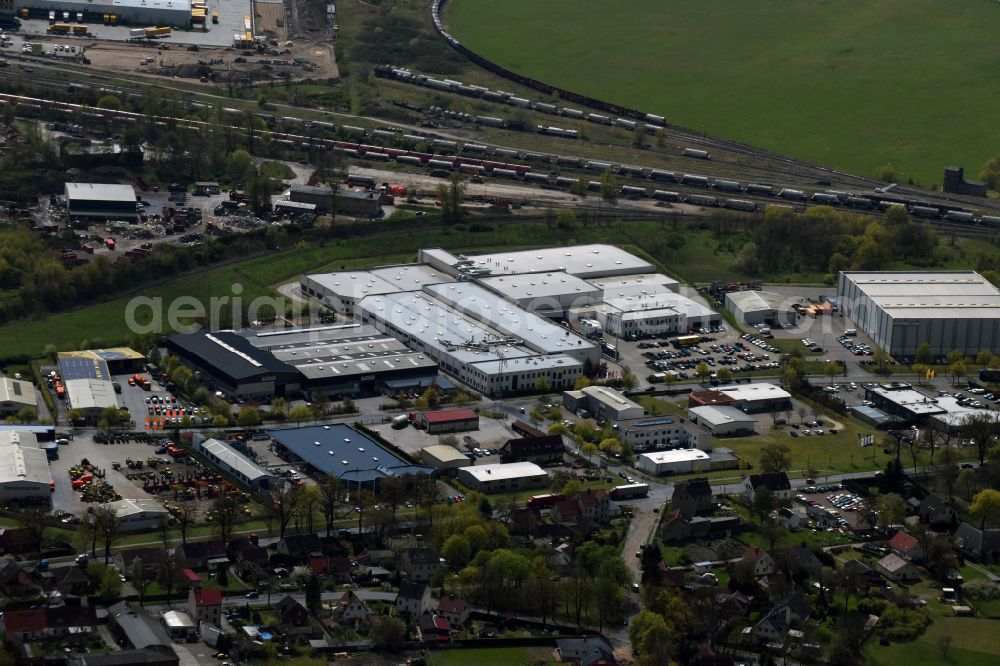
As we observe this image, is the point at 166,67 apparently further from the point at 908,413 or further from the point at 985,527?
the point at 985,527

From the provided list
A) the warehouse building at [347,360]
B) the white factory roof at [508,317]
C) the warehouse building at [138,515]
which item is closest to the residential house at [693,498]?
the warehouse building at [347,360]

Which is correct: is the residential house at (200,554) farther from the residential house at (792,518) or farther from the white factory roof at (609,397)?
the white factory roof at (609,397)

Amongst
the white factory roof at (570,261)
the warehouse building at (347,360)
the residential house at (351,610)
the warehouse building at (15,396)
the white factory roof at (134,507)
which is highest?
the white factory roof at (570,261)

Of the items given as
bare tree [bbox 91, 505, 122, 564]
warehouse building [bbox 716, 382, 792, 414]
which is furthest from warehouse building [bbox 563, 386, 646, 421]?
bare tree [bbox 91, 505, 122, 564]

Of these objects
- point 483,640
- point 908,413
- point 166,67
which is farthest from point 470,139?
point 483,640

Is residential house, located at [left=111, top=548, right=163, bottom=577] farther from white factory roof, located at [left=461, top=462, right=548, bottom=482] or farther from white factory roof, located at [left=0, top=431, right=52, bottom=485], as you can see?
white factory roof, located at [left=461, top=462, right=548, bottom=482]

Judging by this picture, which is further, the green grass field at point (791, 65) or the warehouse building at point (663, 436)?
the green grass field at point (791, 65)
